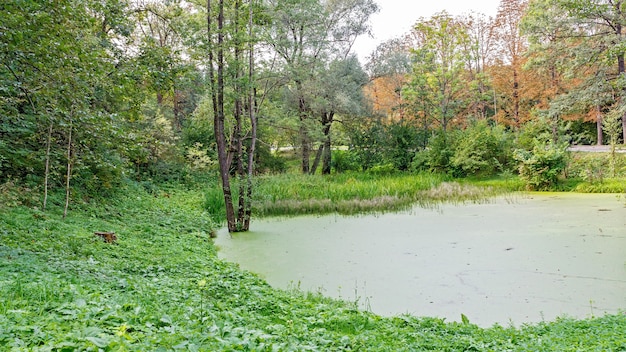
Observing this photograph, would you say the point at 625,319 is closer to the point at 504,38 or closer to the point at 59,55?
the point at 59,55

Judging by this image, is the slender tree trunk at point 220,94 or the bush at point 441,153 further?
the bush at point 441,153

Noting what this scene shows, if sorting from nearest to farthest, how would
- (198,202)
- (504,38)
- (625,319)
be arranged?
1. (625,319)
2. (198,202)
3. (504,38)

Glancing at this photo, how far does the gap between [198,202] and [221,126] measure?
2.92 meters

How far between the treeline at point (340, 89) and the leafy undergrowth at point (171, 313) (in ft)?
4.71

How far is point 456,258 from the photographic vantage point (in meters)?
5.64

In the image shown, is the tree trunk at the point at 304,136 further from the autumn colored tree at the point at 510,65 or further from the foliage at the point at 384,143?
the autumn colored tree at the point at 510,65

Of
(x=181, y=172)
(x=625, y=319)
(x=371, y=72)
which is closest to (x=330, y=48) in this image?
(x=371, y=72)

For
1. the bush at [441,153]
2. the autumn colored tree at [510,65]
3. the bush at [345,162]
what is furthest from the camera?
the autumn colored tree at [510,65]

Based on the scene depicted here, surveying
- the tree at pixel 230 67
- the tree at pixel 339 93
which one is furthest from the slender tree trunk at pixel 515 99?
the tree at pixel 230 67

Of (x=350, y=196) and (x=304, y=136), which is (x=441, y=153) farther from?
(x=350, y=196)

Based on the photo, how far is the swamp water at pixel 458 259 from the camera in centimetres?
409

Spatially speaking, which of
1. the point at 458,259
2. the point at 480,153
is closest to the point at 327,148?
the point at 480,153

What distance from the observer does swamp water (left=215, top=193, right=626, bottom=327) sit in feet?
13.4

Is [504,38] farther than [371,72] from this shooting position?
Yes
